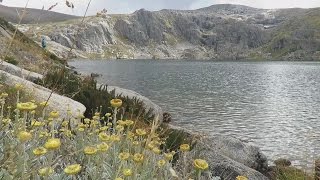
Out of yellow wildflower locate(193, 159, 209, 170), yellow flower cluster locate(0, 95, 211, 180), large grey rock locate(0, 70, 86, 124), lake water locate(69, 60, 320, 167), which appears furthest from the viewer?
lake water locate(69, 60, 320, 167)

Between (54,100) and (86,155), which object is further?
(54,100)

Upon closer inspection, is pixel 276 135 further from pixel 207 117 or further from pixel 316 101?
pixel 316 101

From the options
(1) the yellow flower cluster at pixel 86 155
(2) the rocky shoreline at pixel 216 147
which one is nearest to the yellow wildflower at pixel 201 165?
(1) the yellow flower cluster at pixel 86 155

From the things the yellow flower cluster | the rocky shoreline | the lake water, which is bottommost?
the lake water

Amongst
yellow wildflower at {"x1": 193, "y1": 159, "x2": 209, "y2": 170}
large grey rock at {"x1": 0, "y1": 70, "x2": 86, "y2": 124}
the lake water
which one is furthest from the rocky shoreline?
the lake water

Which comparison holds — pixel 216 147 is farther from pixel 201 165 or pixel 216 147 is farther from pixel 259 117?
pixel 259 117

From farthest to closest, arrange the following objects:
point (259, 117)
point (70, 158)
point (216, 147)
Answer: point (259, 117), point (216, 147), point (70, 158)

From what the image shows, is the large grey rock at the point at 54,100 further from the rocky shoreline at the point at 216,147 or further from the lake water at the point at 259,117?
the lake water at the point at 259,117

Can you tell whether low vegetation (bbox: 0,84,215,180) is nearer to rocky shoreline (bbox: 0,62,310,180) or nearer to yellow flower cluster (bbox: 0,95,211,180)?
yellow flower cluster (bbox: 0,95,211,180)

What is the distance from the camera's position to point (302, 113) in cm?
3797

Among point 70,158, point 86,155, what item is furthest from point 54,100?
point 86,155

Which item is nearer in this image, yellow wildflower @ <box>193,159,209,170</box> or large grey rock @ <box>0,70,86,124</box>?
yellow wildflower @ <box>193,159,209,170</box>

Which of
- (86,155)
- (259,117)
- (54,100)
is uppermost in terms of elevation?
(86,155)

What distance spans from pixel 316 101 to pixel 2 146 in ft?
156
